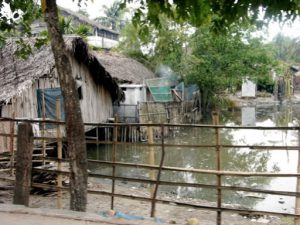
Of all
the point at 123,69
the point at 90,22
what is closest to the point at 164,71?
the point at 123,69

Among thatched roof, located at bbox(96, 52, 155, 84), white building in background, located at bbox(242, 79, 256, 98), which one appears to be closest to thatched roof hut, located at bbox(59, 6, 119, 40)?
white building in background, located at bbox(242, 79, 256, 98)

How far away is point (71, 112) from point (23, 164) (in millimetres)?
1066

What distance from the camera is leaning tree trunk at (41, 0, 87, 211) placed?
390cm

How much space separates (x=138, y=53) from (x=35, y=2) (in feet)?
73.3

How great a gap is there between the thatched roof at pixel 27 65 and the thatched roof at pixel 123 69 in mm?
5272

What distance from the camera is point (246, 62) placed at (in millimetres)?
23031

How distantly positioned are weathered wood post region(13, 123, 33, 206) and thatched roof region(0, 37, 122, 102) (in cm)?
620

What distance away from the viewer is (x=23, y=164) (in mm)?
4559

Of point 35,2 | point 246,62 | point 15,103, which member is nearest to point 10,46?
point 15,103

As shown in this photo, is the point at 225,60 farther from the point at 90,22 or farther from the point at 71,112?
the point at 90,22

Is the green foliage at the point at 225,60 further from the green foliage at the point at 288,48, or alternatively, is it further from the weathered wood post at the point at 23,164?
the green foliage at the point at 288,48

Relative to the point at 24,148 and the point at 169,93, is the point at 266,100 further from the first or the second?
the point at 24,148

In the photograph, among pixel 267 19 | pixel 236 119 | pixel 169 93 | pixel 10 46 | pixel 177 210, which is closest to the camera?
pixel 267 19

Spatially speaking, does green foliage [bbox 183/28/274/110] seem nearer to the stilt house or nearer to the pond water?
the pond water
